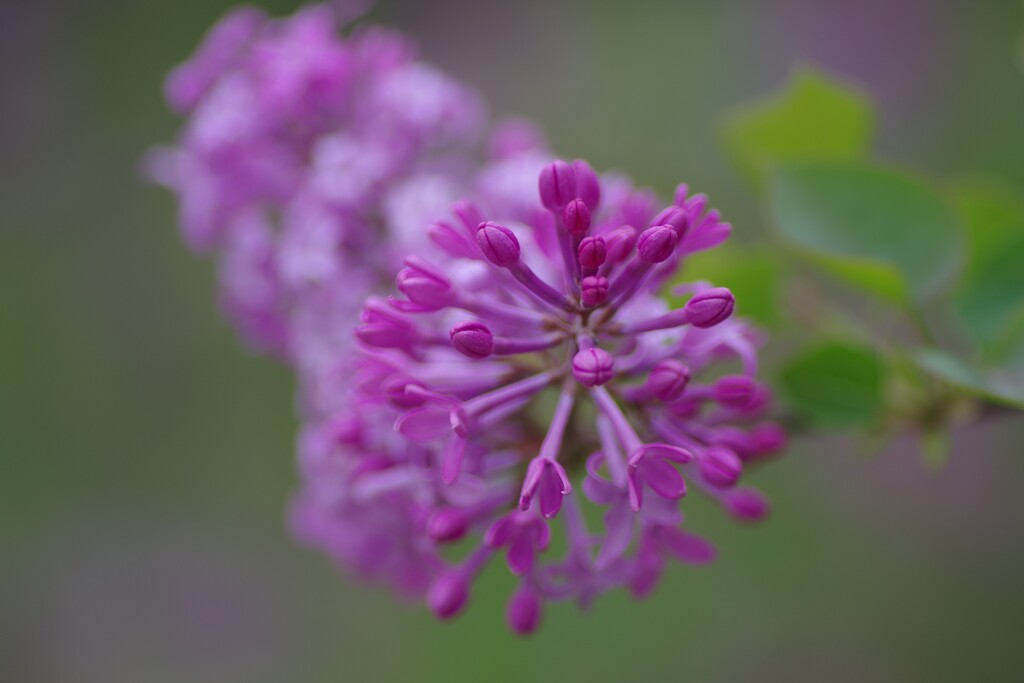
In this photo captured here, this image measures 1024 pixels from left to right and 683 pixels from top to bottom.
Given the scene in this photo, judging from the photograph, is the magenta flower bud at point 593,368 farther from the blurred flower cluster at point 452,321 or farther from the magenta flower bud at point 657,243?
the magenta flower bud at point 657,243

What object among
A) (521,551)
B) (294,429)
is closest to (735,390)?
(521,551)

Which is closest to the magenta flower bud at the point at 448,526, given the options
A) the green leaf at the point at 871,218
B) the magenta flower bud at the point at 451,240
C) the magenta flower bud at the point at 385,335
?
the magenta flower bud at the point at 385,335

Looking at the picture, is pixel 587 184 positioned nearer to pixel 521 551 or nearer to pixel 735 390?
pixel 735 390

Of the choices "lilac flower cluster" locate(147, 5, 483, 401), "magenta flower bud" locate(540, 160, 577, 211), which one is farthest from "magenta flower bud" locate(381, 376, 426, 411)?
"lilac flower cluster" locate(147, 5, 483, 401)

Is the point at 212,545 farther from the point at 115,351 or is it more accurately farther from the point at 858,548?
the point at 858,548

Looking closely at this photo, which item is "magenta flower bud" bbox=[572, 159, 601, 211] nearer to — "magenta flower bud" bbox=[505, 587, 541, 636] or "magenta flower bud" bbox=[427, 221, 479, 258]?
"magenta flower bud" bbox=[427, 221, 479, 258]

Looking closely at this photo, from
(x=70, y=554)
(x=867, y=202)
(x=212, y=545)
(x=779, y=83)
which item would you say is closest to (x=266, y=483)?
(x=212, y=545)
